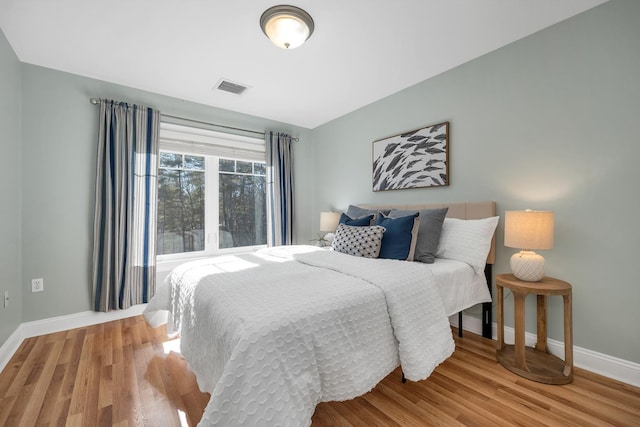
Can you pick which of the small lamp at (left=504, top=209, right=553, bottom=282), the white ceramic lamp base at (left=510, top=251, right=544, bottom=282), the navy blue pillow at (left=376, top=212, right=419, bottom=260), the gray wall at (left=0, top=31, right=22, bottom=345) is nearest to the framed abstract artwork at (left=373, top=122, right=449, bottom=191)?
the navy blue pillow at (left=376, top=212, right=419, bottom=260)

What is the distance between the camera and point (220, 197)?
11.8ft

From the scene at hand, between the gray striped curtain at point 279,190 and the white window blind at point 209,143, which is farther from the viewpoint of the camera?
the gray striped curtain at point 279,190

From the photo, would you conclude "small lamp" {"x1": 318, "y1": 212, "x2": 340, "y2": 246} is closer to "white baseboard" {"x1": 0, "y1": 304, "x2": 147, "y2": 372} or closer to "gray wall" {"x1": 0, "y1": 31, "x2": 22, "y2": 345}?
"white baseboard" {"x1": 0, "y1": 304, "x2": 147, "y2": 372}

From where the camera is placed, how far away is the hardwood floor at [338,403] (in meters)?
1.40

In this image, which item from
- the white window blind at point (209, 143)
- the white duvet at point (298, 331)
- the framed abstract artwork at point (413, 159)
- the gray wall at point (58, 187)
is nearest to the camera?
the white duvet at point (298, 331)

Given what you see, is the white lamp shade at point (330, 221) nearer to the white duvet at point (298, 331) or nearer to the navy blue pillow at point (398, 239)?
the navy blue pillow at point (398, 239)

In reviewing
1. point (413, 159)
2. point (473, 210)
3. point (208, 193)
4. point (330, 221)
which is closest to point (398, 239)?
point (473, 210)

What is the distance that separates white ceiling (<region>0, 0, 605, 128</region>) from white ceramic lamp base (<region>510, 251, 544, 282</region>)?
66.9 inches

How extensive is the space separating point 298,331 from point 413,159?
2.32 metres

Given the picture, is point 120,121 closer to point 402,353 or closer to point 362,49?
point 362,49

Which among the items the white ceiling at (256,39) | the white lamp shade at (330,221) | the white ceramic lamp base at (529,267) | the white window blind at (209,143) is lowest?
the white ceramic lamp base at (529,267)

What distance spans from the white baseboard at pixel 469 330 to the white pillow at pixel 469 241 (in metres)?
0.65

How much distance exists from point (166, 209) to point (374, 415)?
2984 millimetres

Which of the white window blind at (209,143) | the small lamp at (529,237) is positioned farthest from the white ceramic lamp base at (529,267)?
the white window blind at (209,143)
